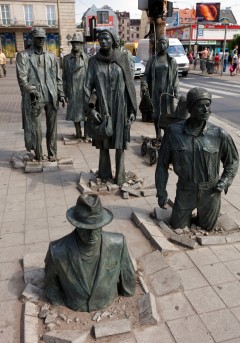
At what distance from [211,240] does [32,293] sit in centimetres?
207

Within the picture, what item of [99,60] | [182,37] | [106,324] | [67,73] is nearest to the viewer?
[106,324]

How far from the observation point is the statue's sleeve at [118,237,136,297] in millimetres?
3166

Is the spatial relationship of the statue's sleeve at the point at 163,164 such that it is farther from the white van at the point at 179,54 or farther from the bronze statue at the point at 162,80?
the white van at the point at 179,54

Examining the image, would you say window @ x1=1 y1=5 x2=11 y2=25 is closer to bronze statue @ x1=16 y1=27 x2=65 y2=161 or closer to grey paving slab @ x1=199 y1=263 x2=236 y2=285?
bronze statue @ x1=16 y1=27 x2=65 y2=161

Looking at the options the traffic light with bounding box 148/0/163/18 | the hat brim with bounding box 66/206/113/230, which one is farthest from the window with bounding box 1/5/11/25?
the hat brim with bounding box 66/206/113/230

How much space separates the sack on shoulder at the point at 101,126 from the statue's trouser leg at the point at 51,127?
1557 mm

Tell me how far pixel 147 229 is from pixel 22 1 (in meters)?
50.5

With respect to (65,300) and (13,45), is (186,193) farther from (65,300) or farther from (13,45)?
(13,45)

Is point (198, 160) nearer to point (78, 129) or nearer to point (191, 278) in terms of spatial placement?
point (191, 278)

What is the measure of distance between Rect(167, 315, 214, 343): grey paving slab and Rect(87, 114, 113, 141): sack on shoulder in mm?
2985

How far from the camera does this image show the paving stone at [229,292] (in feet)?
10.8

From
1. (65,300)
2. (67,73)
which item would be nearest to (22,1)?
(67,73)

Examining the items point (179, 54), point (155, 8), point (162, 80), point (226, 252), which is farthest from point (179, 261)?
point (179, 54)

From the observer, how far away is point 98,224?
107 inches
